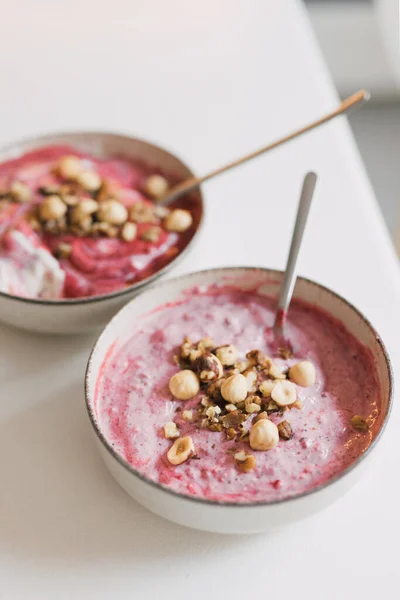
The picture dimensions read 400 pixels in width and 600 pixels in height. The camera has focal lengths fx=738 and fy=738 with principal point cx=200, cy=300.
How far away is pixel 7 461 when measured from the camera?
0.94 meters

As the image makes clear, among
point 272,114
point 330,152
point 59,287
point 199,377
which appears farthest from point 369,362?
point 272,114

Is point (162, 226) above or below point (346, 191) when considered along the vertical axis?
above

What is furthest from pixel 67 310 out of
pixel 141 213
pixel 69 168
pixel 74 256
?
pixel 69 168

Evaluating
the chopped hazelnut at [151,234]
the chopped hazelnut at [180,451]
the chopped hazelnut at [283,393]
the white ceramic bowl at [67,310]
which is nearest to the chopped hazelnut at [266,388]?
the chopped hazelnut at [283,393]

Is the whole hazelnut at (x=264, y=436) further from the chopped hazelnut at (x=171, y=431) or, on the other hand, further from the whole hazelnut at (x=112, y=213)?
the whole hazelnut at (x=112, y=213)

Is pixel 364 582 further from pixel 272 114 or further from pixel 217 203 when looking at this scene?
pixel 272 114

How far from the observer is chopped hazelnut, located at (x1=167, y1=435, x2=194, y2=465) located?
0.83m

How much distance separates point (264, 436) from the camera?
826 mm

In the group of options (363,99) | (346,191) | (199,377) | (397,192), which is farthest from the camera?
(397,192)

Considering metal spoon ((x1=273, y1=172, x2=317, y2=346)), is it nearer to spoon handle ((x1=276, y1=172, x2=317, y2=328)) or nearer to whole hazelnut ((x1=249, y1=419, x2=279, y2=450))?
spoon handle ((x1=276, y1=172, x2=317, y2=328))

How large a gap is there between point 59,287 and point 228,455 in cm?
41

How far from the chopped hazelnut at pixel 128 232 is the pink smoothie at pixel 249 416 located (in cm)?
17

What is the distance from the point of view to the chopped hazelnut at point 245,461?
0.81 metres

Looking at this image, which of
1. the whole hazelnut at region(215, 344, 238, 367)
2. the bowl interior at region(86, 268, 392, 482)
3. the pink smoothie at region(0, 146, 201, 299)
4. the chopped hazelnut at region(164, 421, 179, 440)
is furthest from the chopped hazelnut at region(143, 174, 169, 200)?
the chopped hazelnut at region(164, 421, 179, 440)
